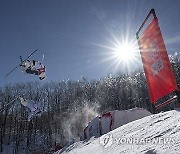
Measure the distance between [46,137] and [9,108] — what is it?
34.0ft

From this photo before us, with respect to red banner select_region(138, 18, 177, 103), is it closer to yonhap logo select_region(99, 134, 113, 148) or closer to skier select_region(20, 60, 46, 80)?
yonhap logo select_region(99, 134, 113, 148)

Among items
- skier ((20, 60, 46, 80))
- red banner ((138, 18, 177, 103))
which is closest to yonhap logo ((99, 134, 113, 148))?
red banner ((138, 18, 177, 103))

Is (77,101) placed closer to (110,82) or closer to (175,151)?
(110,82)

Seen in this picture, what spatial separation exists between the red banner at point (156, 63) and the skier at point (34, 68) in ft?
23.5

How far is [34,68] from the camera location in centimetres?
1347

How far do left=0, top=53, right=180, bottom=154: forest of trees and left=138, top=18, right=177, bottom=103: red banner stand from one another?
38.9 meters

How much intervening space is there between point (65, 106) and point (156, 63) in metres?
52.7

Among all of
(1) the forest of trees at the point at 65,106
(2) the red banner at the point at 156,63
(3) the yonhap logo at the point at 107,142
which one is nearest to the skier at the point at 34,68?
(3) the yonhap logo at the point at 107,142

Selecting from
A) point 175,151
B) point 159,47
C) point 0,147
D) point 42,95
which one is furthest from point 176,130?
point 42,95

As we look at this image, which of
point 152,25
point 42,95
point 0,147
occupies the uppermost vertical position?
point 42,95

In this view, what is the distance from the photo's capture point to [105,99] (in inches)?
2263

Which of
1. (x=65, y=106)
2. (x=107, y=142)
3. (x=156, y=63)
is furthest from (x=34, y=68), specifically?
(x=65, y=106)

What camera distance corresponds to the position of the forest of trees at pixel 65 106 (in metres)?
48.3

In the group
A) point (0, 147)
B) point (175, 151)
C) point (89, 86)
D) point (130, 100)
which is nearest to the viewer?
point (175, 151)
